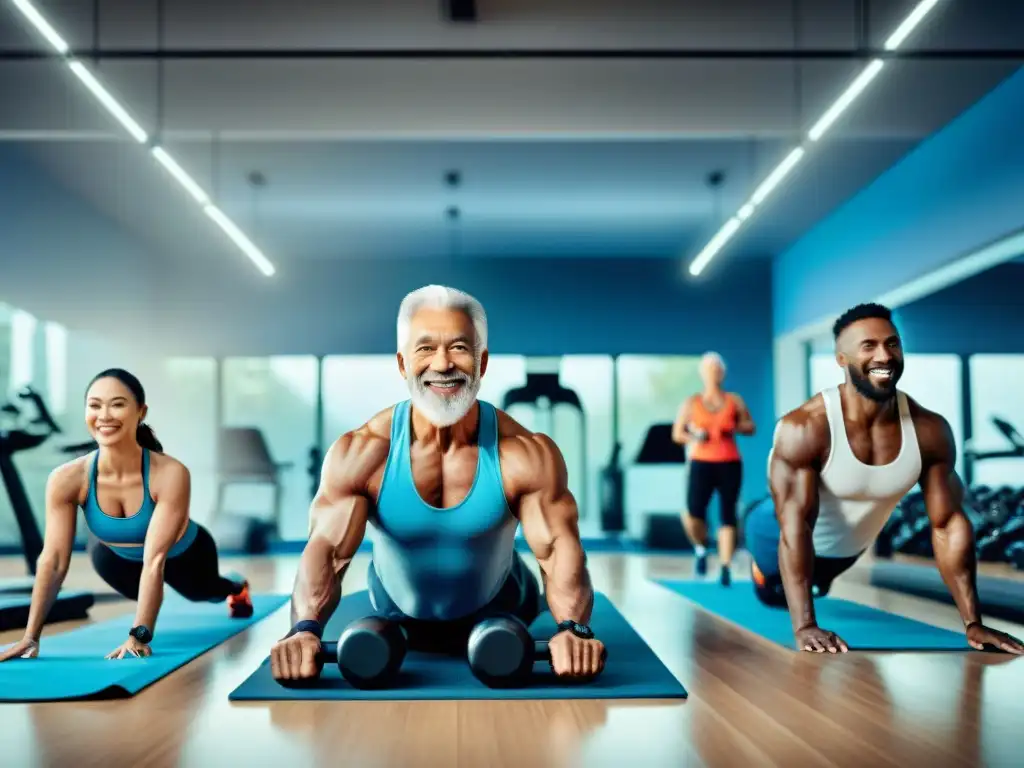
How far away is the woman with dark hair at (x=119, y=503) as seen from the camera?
2740 millimetres

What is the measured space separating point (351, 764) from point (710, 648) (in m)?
1.65

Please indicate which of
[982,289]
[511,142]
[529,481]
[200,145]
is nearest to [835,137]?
[511,142]

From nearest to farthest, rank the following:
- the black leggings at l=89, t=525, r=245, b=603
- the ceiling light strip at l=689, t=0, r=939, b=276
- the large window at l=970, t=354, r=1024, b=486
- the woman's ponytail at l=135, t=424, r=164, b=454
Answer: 1. the woman's ponytail at l=135, t=424, r=164, b=454
2. the black leggings at l=89, t=525, r=245, b=603
3. the ceiling light strip at l=689, t=0, r=939, b=276
4. the large window at l=970, t=354, r=1024, b=486

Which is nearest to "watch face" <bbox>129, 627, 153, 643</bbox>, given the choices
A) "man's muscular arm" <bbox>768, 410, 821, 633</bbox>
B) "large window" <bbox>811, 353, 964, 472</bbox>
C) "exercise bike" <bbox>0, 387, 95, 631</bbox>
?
"exercise bike" <bbox>0, 387, 95, 631</bbox>

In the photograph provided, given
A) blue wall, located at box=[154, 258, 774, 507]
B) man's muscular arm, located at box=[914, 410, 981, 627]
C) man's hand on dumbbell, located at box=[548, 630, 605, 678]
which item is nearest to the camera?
man's hand on dumbbell, located at box=[548, 630, 605, 678]

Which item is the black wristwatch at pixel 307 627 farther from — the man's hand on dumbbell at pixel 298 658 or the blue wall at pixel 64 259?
the blue wall at pixel 64 259

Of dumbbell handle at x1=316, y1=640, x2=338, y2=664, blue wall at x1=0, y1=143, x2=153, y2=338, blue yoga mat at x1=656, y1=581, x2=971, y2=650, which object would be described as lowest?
blue yoga mat at x1=656, y1=581, x2=971, y2=650

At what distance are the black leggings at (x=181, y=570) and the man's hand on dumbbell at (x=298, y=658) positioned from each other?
1.16m

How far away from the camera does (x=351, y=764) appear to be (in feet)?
5.62

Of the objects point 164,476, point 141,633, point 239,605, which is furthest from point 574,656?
point 239,605

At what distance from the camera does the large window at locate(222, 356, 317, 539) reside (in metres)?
9.29

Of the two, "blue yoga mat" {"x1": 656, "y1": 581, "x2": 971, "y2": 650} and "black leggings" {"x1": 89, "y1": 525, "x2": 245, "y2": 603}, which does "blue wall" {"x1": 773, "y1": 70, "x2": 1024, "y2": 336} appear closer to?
"blue yoga mat" {"x1": 656, "y1": 581, "x2": 971, "y2": 650}

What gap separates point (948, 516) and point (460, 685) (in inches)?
65.5

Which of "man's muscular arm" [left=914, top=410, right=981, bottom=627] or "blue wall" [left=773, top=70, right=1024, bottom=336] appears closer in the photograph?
"man's muscular arm" [left=914, top=410, right=981, bottom=627]
